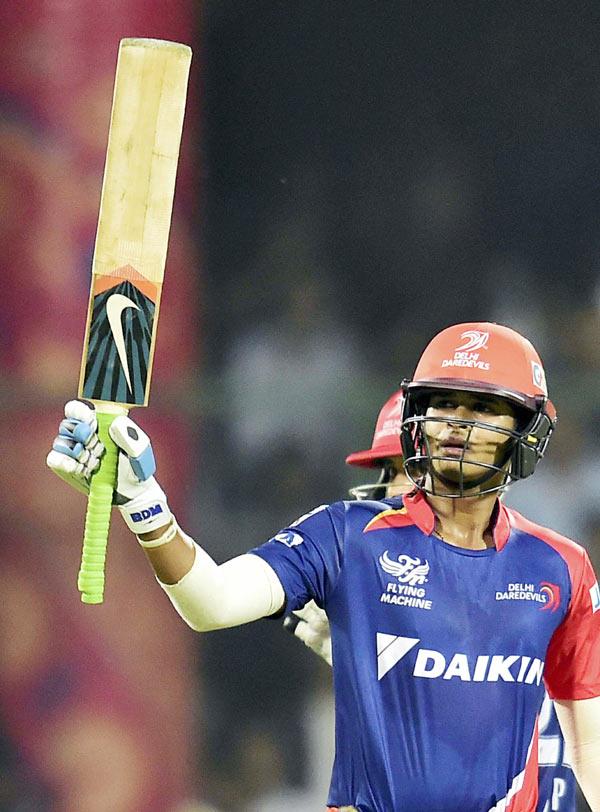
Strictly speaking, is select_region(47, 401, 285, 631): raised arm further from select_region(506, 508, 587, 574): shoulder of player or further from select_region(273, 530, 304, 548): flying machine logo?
select_region(506, 508, 587, 574): shoulder of player

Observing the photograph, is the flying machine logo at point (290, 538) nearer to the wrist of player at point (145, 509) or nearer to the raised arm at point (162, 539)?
the raised arm at point (162, 539)

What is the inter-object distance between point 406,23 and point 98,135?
90cm

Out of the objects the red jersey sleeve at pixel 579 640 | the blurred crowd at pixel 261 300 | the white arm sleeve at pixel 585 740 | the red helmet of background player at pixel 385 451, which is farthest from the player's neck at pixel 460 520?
the blurred crowd at pixel 261 300

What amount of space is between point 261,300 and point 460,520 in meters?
1.55

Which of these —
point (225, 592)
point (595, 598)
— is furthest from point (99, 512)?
point (595, 598)

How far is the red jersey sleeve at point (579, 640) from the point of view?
78.5 inches

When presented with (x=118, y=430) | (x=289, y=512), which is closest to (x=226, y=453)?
(x=289, y=512)

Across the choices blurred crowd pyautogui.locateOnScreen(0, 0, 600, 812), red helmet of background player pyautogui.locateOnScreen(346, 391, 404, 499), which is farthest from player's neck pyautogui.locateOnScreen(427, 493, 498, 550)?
blurred crowd pyautogui.locateOnScreen(0, 0, 600, 812)

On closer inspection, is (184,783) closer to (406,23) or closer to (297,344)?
(297,344)

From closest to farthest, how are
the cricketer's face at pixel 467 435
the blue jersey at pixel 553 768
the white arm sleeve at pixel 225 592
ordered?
the white arm sleeve at pixel 225 592
the cricketer's face at pixel 467 435
the blue jersey at pixel 553 768

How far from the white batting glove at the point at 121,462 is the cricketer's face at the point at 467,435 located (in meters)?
0.49

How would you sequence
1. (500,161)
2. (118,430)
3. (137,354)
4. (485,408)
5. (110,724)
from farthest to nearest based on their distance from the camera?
(500,161)
(110,724)
(485,408)
(137,354)
(118,430)

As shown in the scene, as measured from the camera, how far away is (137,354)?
1698mm

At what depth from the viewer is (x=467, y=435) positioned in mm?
1919
